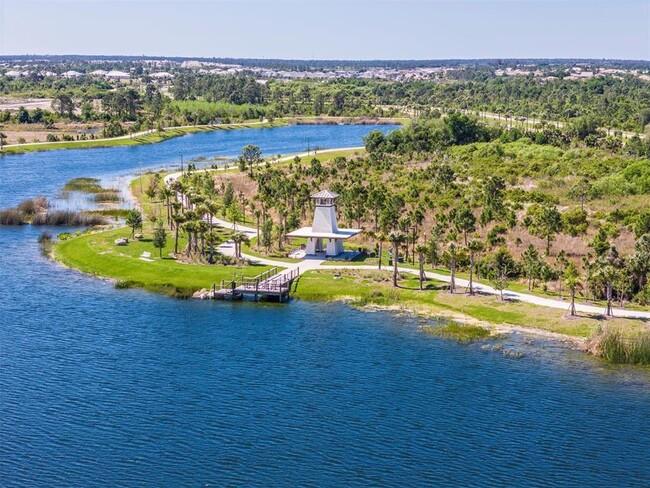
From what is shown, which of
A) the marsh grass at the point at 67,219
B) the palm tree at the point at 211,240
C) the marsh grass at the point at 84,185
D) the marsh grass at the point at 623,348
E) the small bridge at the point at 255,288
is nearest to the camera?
the marsh grass at the point at 623,348

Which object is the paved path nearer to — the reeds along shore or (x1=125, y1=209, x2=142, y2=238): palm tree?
(x1=125, y1=209, x2=142, y2=238): palm tree

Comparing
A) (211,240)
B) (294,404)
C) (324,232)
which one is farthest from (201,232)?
(294,404)

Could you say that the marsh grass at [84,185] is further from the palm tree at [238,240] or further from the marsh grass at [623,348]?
the marsh grass at [623,348]

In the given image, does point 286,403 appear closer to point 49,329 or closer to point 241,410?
point 241,410

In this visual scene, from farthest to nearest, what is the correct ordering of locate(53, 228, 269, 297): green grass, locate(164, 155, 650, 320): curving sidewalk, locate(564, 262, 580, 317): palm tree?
1. locate(53, 228, 269, 297): green grass
2. locate(164, 155, 650, 320): curving sidewalk
3. locate(564, 262, 580, 317): palm tree

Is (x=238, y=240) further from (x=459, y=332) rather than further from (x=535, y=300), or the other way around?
(x=535, y=300)

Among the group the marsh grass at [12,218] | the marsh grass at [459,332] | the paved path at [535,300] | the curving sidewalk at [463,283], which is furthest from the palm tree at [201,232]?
the marsh grass at [12,218]

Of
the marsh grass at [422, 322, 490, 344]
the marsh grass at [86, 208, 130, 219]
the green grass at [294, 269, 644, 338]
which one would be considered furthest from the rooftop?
the marsh grass at [86, 208, 130, 219]
